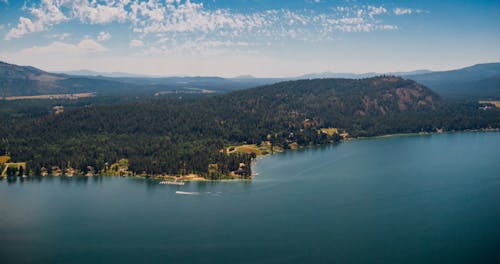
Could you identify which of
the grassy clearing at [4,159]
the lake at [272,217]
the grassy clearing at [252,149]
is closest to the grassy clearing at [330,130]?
the grassy clearing at [252,149]

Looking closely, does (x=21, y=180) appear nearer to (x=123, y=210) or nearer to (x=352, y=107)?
(x=123, y=210)

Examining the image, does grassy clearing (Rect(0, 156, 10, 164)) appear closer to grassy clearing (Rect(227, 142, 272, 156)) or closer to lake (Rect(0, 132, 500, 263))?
lake (Rect(0, 132, 500, 263))

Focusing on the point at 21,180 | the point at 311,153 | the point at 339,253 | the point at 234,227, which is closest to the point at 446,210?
the point at 339,253

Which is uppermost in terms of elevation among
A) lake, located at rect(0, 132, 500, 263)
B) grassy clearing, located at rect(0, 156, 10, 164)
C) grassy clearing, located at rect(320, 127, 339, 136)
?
grassy clearing, located at rect(320, 127, 339, 136)

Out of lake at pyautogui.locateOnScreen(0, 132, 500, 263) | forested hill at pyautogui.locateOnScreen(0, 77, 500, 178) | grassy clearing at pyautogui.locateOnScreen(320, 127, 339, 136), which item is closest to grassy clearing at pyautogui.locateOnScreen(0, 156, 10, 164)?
forested hill at pyautogui.locateOnScreen(0, 77, 500, 178)

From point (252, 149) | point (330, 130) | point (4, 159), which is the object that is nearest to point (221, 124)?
point (252, 149)

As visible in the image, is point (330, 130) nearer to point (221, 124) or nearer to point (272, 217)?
point (221, 124)
